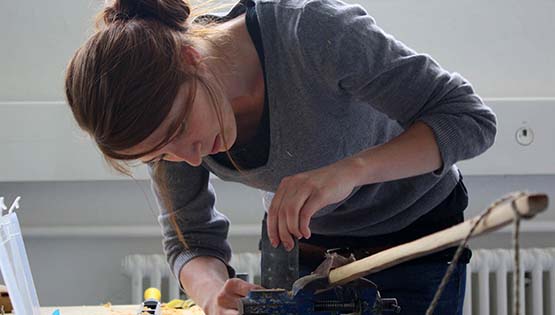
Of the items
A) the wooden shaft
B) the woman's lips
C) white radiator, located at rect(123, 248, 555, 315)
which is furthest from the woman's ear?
white radiator, located at rect(123, 248, 555, 315)

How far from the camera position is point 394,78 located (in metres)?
1.19

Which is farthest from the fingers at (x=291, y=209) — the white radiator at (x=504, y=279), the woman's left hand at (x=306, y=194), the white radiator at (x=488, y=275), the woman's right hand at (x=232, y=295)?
the white radiator at (x=504, y=279)

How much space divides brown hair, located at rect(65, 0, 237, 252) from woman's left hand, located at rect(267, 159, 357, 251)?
17 centimetres

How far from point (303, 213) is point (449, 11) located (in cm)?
193

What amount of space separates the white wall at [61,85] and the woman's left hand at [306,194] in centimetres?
171

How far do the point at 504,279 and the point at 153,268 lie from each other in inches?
44.0

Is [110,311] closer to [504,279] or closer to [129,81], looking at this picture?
[129,81]

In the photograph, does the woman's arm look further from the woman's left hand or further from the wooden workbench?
the wooden workbench

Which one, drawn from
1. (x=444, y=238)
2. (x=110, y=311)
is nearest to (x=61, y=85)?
(x=110, y=311)

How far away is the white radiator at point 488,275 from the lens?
274cm

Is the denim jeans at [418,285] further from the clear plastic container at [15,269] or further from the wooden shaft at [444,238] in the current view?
the clear plastic container at [15,269]

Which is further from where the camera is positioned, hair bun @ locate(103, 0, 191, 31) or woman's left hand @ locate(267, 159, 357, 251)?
hair bun @ locate(103, 0, 191, 31)

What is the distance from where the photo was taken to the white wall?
9.24 feet

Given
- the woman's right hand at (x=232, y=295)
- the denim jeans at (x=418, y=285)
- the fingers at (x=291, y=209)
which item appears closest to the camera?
the fingers at (x=291, y=209)
